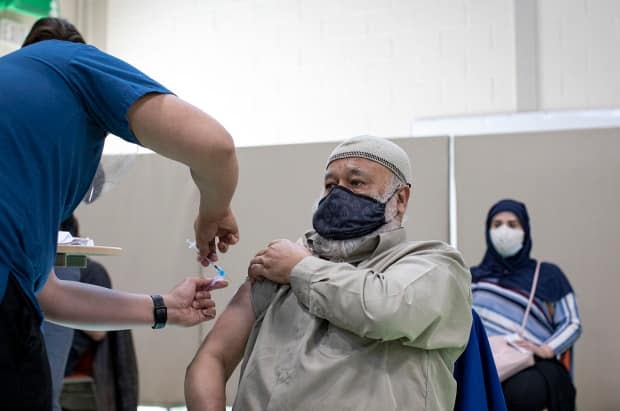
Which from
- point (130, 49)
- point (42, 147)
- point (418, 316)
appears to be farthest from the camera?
point (130, 49)

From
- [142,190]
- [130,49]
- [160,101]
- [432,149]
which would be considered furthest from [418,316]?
[130,49]

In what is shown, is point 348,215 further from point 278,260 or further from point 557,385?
point 557,385

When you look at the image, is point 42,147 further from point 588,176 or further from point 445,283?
point 588,176

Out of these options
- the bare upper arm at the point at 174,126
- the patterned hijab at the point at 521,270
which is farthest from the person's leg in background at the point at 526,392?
the bare upper arm at the point at 174,126

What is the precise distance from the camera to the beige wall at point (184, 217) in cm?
443

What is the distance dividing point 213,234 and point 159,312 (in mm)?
269

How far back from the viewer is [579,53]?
5078mm

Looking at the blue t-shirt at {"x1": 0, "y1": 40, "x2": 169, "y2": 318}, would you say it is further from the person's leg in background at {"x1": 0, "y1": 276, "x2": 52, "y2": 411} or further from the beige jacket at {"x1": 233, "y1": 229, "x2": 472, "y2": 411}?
the beige jacket at {"x1": 233, "y1": 229, "x2": 472, "y2": 411}

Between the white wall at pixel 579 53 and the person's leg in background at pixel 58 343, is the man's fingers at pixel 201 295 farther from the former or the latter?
the white wall at pixel 579 53

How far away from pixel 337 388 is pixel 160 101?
652mm

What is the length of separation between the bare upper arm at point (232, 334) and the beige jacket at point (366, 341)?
0.07 meters

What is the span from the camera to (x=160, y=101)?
1.05 m

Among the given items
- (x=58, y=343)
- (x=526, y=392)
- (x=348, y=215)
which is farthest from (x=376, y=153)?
(x=526, y=392)

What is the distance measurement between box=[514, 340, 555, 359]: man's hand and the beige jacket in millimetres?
2106
